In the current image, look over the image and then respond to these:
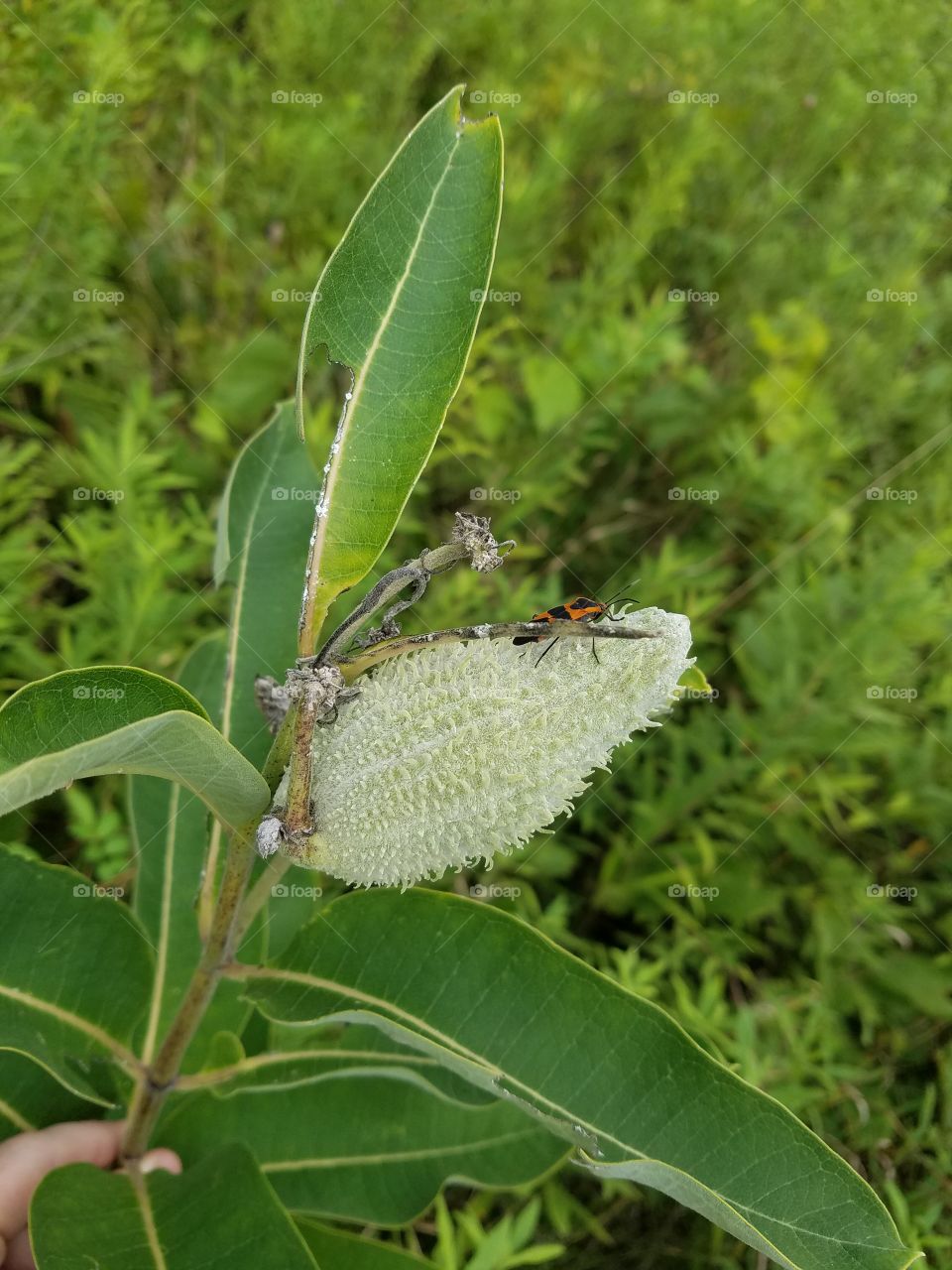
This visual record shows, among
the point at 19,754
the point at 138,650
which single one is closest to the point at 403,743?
the point at 19,754

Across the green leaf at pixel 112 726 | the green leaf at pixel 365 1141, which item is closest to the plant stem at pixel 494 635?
the green leaf at pixel 112 726

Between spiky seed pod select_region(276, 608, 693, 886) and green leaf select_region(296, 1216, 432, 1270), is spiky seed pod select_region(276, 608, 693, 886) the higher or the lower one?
the higher one

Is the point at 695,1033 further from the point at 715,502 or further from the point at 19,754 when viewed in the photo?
the point at 715,502

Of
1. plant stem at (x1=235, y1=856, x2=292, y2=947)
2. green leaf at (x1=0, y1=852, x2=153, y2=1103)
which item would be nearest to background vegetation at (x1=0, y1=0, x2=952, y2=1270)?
green leaf at (x1=0, y1=852, x2=153, y2=1103)

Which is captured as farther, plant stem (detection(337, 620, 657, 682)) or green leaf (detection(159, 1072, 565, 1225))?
green leaf (detection(159, 1072, 565, 1225))

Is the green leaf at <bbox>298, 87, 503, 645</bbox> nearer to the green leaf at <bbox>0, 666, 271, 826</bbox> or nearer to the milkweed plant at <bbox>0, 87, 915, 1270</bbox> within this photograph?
the milkweed plant at <bbox>0, 87, 915, 1270</bbox>
